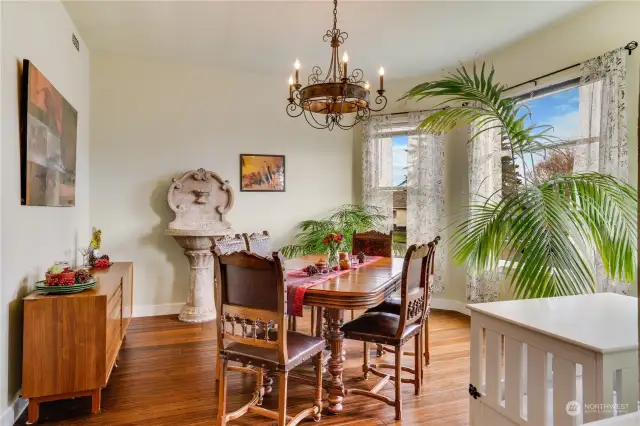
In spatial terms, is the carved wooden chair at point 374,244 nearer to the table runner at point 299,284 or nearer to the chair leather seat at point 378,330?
the table runner at point 299,284

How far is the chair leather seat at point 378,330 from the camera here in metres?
2.33

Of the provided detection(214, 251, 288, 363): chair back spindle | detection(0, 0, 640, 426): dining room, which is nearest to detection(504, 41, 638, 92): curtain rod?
detection(0, 0, 640, 426): dining room

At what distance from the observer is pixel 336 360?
2426 mm

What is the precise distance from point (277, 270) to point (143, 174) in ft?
10.3

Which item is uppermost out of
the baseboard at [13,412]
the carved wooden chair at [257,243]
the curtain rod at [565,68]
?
the curtain rod at [565,68]

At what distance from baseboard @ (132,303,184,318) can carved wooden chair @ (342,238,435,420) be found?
2.69 m

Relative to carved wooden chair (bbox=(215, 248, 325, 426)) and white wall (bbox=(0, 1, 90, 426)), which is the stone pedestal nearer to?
white wall (bbox=(0, 1, 90, 426))

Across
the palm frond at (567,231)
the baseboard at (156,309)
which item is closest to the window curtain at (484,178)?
the palm frond at (567,231)

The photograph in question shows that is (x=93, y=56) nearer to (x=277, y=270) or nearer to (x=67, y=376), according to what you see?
(x=67, y=376)

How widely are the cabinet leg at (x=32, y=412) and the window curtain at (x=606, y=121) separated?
3.75 metres

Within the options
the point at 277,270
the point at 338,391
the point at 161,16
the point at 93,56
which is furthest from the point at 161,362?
the point at 93,56

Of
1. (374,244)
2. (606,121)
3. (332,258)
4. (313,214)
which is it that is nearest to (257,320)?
(332,258)

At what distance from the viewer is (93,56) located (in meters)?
4.22

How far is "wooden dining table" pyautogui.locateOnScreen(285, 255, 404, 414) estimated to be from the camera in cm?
211
